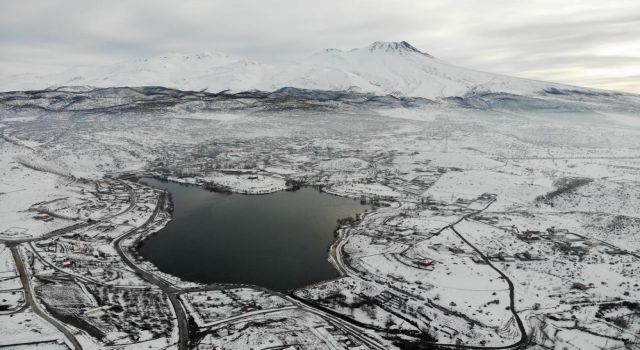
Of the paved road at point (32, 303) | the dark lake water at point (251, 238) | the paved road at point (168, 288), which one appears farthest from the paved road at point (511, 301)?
the paved road at point (32, 303)

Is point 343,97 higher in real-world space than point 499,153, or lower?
higher

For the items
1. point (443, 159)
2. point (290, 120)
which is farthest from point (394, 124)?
point (443, 159)

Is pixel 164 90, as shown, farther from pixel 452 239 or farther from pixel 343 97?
pixel 452 239

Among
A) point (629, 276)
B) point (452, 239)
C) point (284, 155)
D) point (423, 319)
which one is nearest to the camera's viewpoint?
point (423, 319)

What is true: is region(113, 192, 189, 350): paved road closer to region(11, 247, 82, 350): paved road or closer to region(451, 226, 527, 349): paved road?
region(11, 247, 82, 350): paved road

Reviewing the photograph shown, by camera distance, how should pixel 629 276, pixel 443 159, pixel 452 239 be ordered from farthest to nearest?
pixel 443 159 < pixel 452 239 < pixel 629 276

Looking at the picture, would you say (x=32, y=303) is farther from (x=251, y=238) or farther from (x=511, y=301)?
(x=511, y=301)

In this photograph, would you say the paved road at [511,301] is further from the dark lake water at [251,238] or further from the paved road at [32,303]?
the paved road at [32,303]

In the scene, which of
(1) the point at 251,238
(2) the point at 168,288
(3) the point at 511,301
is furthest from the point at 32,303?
(3) the point at 511,301
